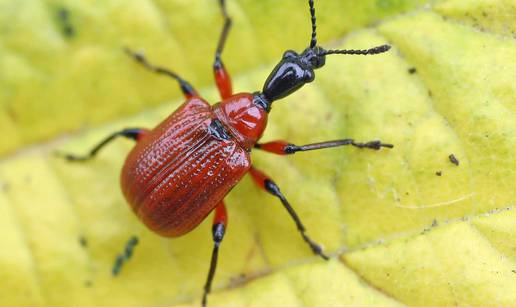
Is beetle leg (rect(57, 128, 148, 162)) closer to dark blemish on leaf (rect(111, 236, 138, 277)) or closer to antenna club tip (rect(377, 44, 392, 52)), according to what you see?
Result: dark blemish on leaf (rect(111, 236, 138, 277))

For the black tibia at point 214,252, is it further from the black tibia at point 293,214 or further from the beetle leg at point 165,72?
the beetle leg at point 165,72

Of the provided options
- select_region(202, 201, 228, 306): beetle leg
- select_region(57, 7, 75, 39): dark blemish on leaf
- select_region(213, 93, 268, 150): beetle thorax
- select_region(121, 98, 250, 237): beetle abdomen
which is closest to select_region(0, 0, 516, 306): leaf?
select_region(57, 7, 75, 39): dark blemish on leaf

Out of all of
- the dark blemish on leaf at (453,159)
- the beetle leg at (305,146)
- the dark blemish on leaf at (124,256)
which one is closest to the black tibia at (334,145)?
the beetle leg at (305,146)

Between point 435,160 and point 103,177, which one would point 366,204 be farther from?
point 103,177

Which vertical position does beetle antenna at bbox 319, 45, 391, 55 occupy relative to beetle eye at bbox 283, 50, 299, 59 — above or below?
below

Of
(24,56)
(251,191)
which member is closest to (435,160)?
(251,191)

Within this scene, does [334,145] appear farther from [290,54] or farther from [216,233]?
[216,233]

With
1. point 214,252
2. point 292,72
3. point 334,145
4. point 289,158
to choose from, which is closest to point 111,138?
point 214,252

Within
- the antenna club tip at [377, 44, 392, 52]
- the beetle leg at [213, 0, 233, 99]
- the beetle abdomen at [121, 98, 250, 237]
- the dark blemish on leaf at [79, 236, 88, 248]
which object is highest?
the beetle leg at [213, 0, 233, 99]
